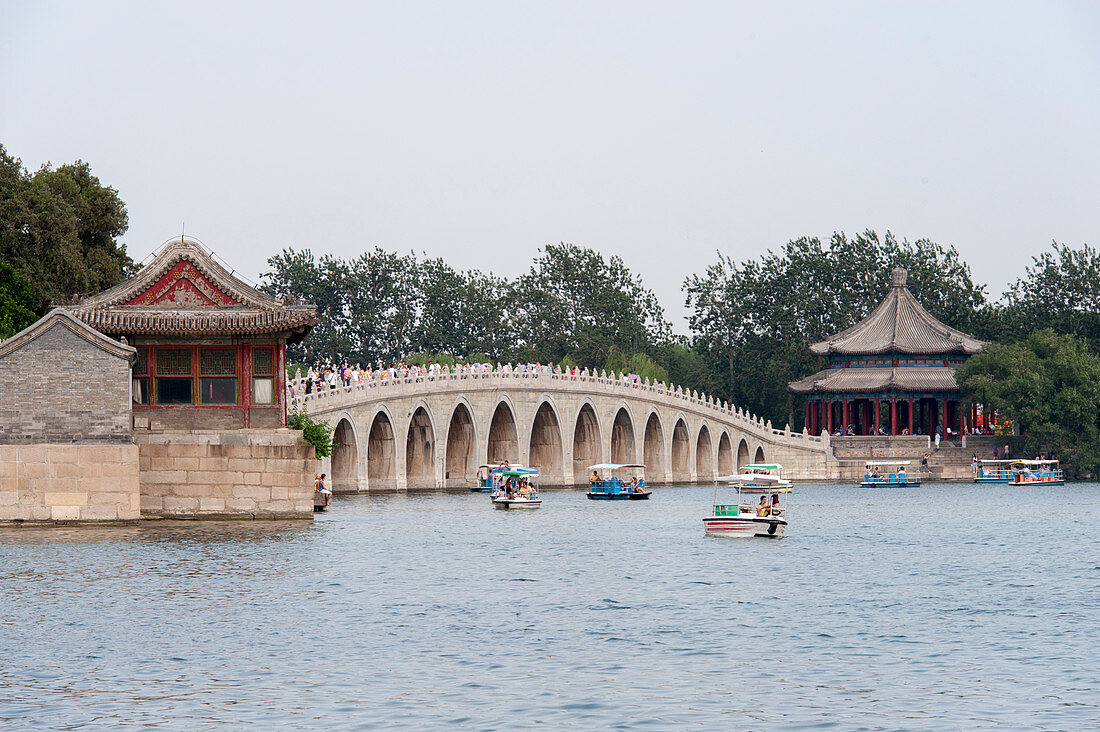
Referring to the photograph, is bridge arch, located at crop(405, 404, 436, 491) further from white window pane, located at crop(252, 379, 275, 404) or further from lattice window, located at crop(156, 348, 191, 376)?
lattice window, located at crop(156, 348, 191, 376)

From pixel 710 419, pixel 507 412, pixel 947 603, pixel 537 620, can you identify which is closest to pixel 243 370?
pixel 537 620

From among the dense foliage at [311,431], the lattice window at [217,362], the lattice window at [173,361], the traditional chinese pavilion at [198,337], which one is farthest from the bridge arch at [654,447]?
the lattice window at [173,361]

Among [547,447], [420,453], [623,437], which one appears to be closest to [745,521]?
[420,453]

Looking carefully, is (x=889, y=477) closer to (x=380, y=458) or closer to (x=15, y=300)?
(x=380, y=458)

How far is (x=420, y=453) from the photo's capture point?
241ft

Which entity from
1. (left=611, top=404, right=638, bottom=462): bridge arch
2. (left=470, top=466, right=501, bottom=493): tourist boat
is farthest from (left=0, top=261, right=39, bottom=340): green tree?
(left=611, top=404, right=638, bottom=462): bridge arch

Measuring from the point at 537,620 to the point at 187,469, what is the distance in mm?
15943

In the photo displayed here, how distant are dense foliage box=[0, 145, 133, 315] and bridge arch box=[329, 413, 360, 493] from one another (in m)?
12.3

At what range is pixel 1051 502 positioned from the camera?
71812 millimetres

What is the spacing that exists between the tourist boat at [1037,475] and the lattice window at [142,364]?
59.0 m

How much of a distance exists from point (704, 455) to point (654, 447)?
4.30m

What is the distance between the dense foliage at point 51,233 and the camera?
60.6 meters

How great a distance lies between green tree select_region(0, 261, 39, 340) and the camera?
185 ft

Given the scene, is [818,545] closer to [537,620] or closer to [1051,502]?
[537,620]
